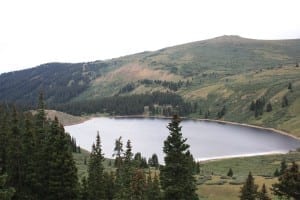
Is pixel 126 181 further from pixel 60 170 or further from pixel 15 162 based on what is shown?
pixel 15 162

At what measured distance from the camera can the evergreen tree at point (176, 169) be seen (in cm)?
3008

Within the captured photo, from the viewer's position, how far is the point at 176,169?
30.2 meters

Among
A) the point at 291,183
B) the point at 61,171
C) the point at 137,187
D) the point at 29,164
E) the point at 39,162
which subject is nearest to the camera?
the point at 291,183

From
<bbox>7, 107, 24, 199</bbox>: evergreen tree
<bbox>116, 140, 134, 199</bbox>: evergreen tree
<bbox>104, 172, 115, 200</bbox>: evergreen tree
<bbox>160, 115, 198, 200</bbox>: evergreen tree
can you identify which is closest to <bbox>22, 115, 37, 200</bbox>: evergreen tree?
<bbox>7, 107, 24, 199</bbox>: evergreen tree

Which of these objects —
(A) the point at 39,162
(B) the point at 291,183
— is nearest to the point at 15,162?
(A) the point at 39,162

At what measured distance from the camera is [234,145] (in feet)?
561

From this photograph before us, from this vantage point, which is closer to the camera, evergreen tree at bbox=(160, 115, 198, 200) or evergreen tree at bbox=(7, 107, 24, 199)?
evergreen tree at bbox=(160, 115, 198, 200)

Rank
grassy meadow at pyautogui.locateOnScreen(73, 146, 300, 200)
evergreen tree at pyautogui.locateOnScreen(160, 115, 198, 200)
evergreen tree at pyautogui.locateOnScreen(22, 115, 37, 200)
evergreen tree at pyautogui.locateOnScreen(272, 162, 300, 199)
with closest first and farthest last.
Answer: evergreen tree at pyautogui.locateOnScreen(272, 162, 300, 199) → evergreen tree at pyautogui.locateOnScreen(160, 115, 198, 200) → evergreen tree at pyautogui.locateOnScreen(22, 115, 37, 200) → grassy meadow at pyautogui.locateOnScreen(73, 146, 300, 200)

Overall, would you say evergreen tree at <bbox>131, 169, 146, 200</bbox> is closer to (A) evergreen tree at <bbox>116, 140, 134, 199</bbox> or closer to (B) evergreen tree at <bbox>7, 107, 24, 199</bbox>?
(A) evergreen tree at <bbox>116, 140, 134, 199</bbox>

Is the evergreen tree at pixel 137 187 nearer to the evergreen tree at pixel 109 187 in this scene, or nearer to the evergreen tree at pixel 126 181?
the evergreen tree at pixel 126 181

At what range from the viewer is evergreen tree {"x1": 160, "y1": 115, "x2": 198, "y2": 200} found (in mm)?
30084

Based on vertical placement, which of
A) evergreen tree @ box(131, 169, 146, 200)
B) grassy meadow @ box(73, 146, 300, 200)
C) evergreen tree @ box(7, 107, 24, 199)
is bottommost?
grassy meadow @ box(73, 146, 300, 200)

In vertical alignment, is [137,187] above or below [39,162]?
below

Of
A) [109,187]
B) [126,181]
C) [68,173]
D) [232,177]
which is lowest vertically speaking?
[232,177]
